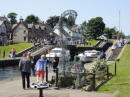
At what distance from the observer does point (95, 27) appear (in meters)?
129

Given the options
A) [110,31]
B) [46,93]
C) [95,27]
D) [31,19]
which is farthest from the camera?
[110,31]

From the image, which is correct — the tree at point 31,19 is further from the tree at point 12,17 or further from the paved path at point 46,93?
the paved path at point 46,93

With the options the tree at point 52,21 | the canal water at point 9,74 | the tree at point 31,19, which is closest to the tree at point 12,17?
the tree at point 31,19

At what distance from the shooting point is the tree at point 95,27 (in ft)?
422

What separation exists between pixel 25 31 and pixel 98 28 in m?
49.9

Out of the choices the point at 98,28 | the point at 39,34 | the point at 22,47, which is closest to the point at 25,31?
the point at 39,34

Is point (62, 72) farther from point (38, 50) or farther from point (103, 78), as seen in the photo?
point (38, 50)

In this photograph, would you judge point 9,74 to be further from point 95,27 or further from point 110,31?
point 110,31

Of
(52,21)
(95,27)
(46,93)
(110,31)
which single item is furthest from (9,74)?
(110,31)

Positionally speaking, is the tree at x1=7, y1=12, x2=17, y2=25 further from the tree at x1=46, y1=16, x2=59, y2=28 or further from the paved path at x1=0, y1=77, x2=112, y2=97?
the paved path at x1=0, y1=77, x2=112, y2=97

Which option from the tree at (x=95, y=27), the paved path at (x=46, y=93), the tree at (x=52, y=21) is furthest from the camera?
the tree at (x=95, y=27)

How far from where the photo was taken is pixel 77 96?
12141 millimetres

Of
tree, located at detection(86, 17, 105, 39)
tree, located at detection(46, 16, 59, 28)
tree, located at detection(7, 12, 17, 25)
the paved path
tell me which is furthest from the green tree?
the paved path

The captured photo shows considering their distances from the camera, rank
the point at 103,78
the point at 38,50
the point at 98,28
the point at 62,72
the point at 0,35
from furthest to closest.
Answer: the point at 98,28, the point at 0,35, the point at 38,50, the point at 103,78, the point at 62,72
